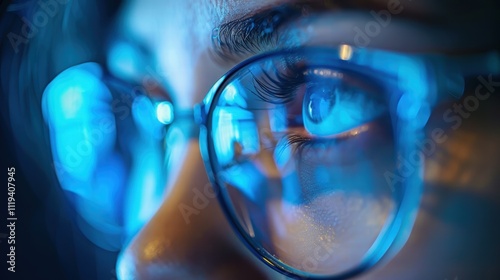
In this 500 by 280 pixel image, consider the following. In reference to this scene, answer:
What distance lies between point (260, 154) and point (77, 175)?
0.70ft

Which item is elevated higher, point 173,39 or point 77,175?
point 173,39

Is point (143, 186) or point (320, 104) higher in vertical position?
point (320, 104)

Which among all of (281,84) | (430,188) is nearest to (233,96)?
(281,84)

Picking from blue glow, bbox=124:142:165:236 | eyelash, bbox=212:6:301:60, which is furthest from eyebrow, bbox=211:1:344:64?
blue glow, bbox=124:142:165:236

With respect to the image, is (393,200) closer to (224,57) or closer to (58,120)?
(224,57)

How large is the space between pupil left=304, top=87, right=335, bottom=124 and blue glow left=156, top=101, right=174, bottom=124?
143 millimetres

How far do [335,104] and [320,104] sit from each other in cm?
1

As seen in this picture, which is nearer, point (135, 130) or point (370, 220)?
point (370, 220)

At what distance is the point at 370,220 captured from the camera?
36 cm

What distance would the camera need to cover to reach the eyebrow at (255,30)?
38 cm

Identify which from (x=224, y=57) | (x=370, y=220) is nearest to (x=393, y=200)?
(x=370, y=220)

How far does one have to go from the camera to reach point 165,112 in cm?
47

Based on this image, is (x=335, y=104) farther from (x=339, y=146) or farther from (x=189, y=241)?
(x=189, y=241)

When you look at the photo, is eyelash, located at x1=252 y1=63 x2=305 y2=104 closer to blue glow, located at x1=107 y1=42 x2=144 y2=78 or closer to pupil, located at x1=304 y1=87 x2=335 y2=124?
pupil, located at x1=304 y1=87 x2=335 y2=124
